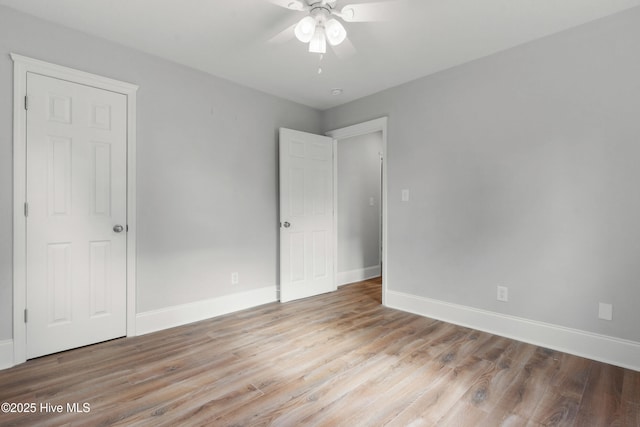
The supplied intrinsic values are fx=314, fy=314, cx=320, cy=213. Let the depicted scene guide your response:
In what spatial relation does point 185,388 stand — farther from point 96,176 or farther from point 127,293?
point 96,176

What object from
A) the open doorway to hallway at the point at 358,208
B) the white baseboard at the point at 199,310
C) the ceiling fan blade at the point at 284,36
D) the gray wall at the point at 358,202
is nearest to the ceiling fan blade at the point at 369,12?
the ceiling fan blade at the point at 284,36

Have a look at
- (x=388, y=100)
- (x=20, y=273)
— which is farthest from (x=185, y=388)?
(x=388, y=100)

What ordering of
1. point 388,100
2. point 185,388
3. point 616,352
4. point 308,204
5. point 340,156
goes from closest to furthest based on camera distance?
Result: point 185,388 → point 616,352 → point 388,100 → point 308,204 → point 340,156

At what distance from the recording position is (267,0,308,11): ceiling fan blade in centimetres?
208

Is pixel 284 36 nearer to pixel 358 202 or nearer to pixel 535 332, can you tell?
pixel 358 202

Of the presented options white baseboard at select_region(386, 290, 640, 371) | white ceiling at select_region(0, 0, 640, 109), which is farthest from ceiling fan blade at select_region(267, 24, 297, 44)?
white baseboard at select_region(386, 290, 640, 371)

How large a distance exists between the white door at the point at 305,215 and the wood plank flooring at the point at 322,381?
1053 millimetres

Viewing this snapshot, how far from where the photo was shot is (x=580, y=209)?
2373mm

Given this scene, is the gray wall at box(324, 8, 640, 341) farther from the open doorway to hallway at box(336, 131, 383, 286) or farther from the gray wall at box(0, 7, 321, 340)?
the gray wall at box(0, 7, 321, 340)

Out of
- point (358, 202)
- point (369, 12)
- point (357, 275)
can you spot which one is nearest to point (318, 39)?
point (369, 12)

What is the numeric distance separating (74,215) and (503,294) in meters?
3.61

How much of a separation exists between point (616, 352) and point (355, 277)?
3041mm

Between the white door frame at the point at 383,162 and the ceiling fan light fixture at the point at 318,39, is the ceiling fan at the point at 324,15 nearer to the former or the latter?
the ceiling fan light fixture at the point at 318,39

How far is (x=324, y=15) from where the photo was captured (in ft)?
6.93
